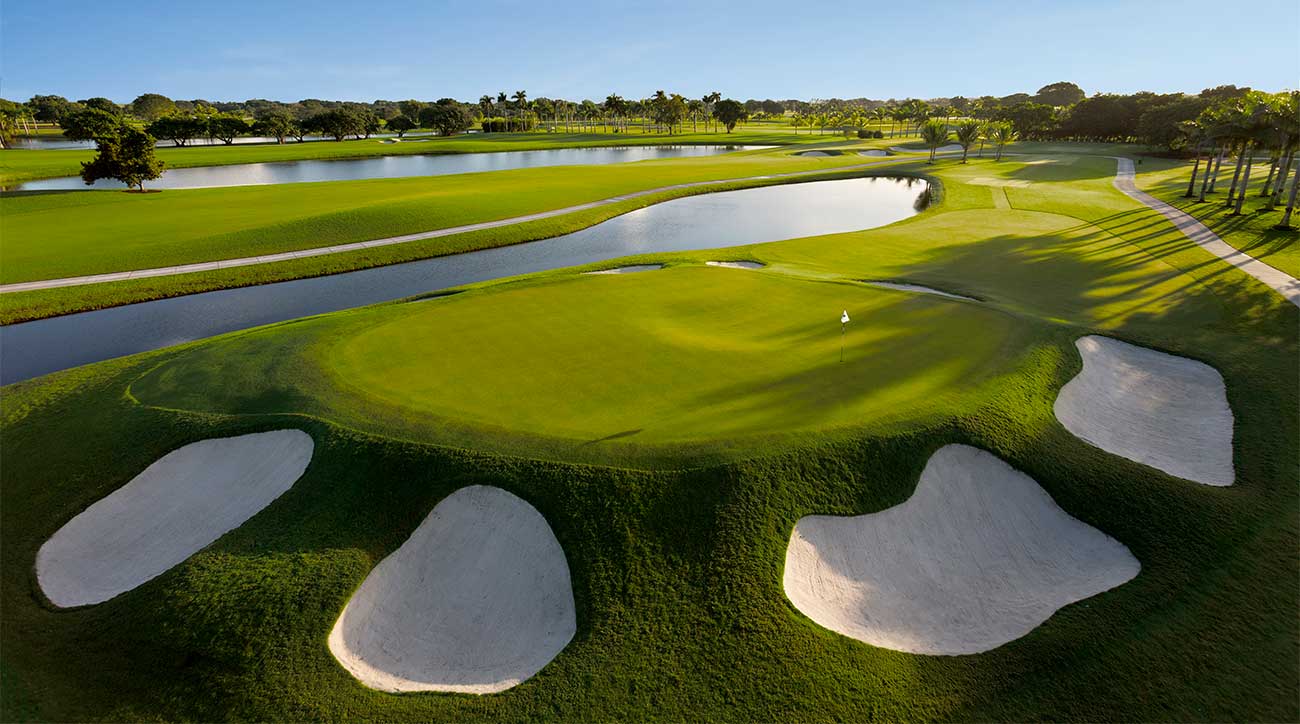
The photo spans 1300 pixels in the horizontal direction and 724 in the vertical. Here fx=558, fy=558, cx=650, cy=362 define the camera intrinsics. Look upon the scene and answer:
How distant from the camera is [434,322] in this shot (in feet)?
68.4

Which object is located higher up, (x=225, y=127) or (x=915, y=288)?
(x=225, y=127)

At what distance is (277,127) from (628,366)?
14847 cm

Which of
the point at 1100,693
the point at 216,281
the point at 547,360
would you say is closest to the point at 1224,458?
the point at 1100,693

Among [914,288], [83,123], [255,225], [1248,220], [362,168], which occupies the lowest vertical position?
[914,288]

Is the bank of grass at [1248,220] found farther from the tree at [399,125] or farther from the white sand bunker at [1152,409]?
the tree at [399,125]

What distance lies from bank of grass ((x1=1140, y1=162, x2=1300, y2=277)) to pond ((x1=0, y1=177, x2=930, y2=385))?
20.3m

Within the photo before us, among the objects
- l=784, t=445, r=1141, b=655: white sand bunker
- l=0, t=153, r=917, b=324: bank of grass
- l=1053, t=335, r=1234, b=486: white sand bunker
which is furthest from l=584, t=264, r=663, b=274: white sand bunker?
l=784, t=445, r=1141, b=655: white sand bunker

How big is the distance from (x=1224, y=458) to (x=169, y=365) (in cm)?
3188

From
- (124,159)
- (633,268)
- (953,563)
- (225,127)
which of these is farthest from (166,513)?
(225,127)

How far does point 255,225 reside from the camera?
134 feet

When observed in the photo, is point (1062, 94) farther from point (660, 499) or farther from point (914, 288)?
point (660, 499)

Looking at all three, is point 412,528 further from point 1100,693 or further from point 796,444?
point 1100,693

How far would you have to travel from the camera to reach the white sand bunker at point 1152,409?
1452cm

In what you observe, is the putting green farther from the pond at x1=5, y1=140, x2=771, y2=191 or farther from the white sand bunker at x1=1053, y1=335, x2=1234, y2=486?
the pond at x1=5, y1=140, x2=771, y2=191
